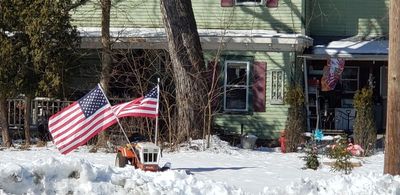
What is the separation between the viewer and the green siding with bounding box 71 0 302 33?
72.6 feet

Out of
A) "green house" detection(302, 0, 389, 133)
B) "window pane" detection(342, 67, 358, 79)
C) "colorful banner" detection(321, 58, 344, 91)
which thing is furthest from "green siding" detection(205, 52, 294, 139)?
"window pane" detection(342, 67, 358, 79)

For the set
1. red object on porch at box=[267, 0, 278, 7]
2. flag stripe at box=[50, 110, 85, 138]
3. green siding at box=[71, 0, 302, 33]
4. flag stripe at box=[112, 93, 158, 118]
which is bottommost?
flag stripe at box=[50, 110, 85, 138]

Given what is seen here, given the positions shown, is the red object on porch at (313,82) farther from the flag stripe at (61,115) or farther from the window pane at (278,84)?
the flag stripe at (61,115)

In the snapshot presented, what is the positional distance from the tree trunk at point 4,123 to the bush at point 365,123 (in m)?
9.11

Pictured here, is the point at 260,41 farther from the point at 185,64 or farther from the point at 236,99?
the point at 185,64

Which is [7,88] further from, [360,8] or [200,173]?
[360,8]

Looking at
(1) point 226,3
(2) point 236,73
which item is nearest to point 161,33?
(1) point 226,3

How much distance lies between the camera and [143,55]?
20938mm

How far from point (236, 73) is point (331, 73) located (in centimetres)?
286

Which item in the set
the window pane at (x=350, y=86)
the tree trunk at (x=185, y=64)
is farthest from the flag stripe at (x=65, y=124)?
the window pane at (x=350, y=86)

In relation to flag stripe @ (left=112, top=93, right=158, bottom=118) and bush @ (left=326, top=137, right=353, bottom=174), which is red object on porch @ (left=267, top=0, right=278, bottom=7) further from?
flag stripe @ (left=112, top=93, right=158, bottom=118)

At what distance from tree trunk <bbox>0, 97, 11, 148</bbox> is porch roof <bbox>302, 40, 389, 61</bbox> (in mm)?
8855

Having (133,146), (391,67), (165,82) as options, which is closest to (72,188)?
(133,146)

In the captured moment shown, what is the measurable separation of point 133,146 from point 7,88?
710 cm
